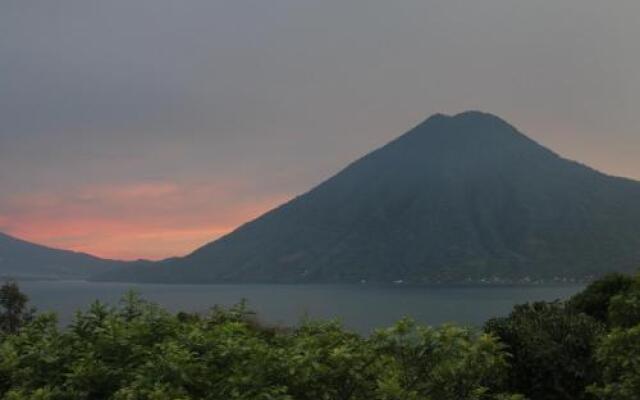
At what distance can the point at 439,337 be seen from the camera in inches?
286

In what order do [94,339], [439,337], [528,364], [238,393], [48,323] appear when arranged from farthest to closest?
[528,364]
[48,323]
[94,339]
[439,337]
[238,393]

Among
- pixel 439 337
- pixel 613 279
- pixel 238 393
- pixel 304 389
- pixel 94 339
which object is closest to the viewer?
pixel 238 393

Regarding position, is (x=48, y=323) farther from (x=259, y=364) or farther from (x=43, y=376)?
(x=259, y=364)

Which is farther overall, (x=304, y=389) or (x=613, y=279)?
(x=613, y=279)

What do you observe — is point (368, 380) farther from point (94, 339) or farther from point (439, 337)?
point (94, 339)

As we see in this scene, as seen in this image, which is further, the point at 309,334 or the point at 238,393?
the point at 309,334

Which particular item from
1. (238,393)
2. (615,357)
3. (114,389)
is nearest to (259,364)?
(238,393)

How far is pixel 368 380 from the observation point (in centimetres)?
706

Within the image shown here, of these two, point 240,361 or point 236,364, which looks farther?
point 240,361

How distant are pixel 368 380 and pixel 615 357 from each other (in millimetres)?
4316

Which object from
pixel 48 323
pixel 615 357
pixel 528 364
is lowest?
pixel 528 364

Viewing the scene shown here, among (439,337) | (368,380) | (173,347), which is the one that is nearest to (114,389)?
(173,347)

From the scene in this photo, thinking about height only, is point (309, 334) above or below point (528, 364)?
above

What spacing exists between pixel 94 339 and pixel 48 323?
118cm
